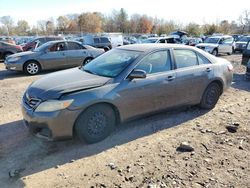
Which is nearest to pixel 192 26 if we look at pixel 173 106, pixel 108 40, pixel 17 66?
pixel 108 40

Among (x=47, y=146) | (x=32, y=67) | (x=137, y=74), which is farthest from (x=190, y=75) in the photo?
(x=32, y=67)

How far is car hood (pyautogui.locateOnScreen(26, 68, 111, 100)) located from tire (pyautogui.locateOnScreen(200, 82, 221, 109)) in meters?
2.57

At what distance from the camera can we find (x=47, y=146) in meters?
4.47

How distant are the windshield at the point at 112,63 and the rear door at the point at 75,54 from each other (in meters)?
6.93

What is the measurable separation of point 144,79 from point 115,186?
2.10 metres

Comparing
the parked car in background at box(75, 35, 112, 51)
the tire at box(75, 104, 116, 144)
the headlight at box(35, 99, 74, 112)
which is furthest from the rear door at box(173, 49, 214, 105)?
the parked car in background at box(75, 35, 112, 51)

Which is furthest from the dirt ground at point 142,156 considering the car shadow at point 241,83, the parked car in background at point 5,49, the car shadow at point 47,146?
the parked car in background at point 5,49

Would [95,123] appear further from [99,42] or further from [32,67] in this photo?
[99,42]

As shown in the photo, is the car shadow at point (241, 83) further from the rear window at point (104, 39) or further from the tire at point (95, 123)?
the rear window at point (104, 39)

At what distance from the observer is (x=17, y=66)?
11164 mm

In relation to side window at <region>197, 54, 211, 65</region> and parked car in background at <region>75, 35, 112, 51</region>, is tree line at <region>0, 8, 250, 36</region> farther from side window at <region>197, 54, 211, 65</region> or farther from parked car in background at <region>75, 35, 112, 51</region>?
side window at <region>197, 54, 211, 65</region>

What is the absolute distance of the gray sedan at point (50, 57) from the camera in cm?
1124

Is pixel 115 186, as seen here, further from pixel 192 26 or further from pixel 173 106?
pixel 192 26

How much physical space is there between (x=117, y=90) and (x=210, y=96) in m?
2.66
